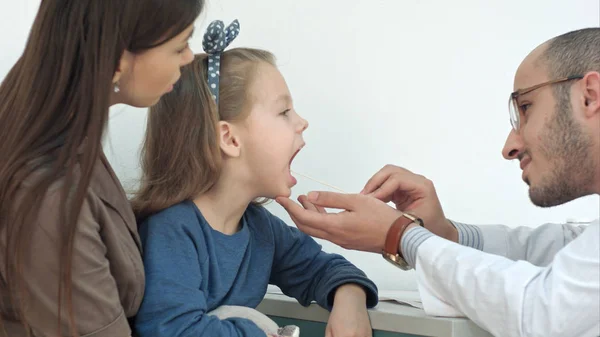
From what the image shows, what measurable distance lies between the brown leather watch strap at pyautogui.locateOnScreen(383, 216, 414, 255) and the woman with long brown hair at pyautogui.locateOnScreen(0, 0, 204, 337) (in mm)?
463

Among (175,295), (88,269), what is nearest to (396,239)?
(175,295)

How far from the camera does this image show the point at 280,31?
1.72 m

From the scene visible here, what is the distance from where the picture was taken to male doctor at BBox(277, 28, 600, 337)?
1.10 meters

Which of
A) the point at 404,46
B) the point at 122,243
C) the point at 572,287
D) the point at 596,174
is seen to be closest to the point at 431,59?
the point at 404,46

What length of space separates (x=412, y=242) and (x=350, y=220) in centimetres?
12

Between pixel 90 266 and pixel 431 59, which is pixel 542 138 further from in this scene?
pixel 90 266

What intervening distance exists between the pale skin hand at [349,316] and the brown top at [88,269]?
1.20ft

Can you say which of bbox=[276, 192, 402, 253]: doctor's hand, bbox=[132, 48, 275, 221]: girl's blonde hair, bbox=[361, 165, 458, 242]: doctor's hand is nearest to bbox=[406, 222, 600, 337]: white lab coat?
bbox=[276, 192, 402, 253]: doctor's hand

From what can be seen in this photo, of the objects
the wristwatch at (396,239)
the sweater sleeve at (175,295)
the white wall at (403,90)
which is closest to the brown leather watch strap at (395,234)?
the wristwatch at (396,239)

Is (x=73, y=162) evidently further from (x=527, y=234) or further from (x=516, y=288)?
(x=527, y=234)

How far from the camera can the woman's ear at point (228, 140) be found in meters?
1.33

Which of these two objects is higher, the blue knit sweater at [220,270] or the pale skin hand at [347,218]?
the pale skin hand at [347,218]

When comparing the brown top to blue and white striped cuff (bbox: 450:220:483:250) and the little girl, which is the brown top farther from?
blue and white striped cuff (bbox: 450:220:483:250)

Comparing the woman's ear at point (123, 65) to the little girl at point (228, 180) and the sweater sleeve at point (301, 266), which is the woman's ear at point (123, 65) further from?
the sweater sleeve at point (301, 266)
